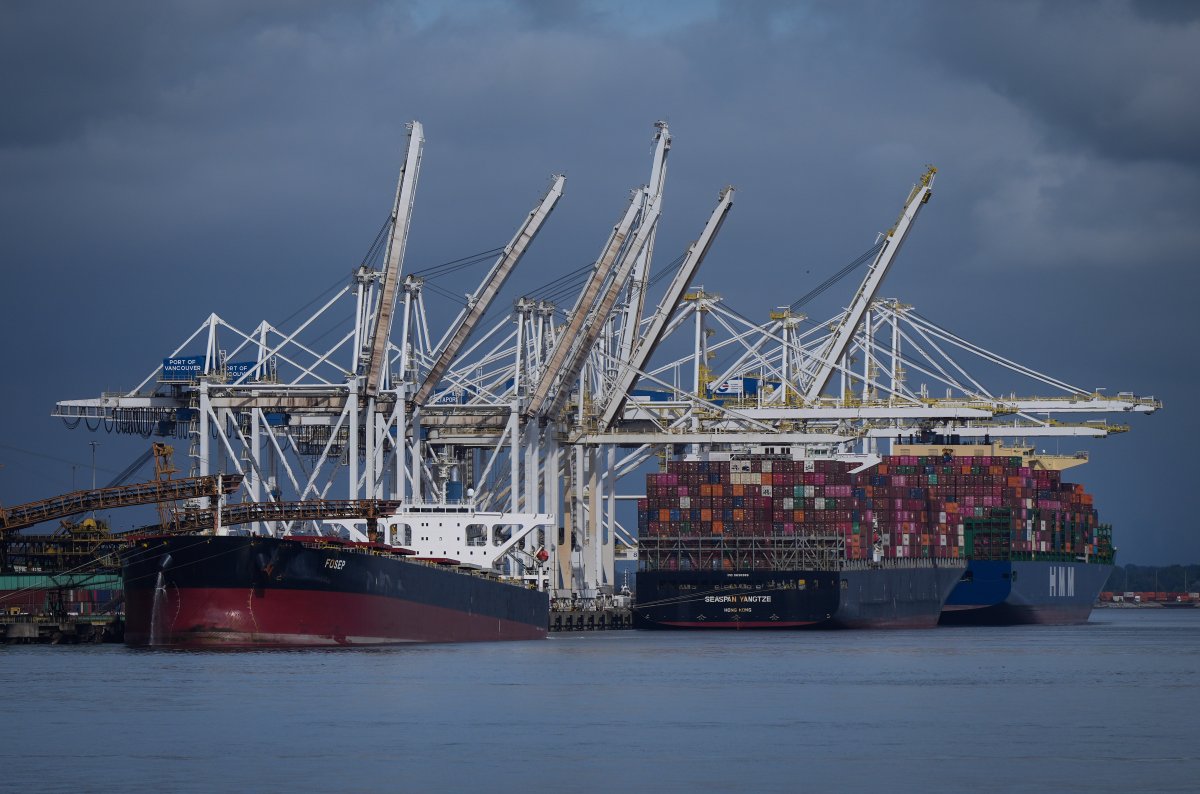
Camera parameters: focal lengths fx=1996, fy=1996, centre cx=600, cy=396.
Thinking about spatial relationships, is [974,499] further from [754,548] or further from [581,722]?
[581,722]

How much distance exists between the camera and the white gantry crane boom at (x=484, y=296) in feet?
252

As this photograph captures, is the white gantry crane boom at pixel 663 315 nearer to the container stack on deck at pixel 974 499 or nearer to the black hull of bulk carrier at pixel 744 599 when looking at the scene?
the black hull of bulk carrier at pixel 744 599

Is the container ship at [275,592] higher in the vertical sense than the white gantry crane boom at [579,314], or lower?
lower

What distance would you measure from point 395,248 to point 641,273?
51.6 feet

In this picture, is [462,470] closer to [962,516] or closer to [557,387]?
[557,387]

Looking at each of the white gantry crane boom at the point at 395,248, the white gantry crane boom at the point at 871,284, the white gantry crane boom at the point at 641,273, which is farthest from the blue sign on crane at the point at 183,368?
the white gantry crane boom at the point at 871,284

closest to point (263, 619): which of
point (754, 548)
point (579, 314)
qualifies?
point (579, 314)

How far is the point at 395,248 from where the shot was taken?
2913 inches

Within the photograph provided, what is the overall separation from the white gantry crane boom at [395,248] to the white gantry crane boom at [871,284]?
2889cm

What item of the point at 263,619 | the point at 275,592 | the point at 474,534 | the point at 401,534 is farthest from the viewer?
the point at 474,534

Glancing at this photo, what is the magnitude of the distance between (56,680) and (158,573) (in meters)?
8.82

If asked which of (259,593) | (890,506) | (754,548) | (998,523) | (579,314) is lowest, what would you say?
(259,593)

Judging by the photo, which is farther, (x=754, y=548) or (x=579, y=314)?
(x=754, y=548)

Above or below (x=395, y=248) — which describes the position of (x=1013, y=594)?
below
